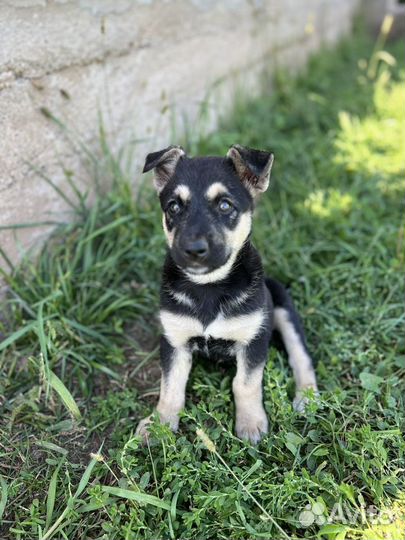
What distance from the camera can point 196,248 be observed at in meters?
2.61

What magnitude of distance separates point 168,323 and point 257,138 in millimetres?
3815

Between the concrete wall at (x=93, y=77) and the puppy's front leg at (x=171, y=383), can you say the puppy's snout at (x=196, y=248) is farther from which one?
the concrete wall at (x=93, y=77)

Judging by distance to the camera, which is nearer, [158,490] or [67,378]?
[158,490]

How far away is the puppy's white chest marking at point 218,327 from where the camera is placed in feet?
9.71

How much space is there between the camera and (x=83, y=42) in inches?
162

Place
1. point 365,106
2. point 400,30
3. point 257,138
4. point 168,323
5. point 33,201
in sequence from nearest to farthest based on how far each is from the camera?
1. point 168,323
2. point 33,201
3. point 257,138
4. point 365,106
5. point 400,30

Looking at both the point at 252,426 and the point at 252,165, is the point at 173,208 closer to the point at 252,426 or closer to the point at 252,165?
the point at 252,165

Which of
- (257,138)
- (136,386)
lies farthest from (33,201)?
(257,138)

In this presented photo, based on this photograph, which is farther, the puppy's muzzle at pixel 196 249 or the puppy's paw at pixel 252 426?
the puppy's paw at pixel 252 426

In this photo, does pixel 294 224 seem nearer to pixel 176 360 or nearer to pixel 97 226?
pixel 97 226

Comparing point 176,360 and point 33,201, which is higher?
point 33,201

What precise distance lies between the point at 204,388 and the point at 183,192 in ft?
4.16

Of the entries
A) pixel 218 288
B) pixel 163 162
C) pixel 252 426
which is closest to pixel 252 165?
pixel 163 162

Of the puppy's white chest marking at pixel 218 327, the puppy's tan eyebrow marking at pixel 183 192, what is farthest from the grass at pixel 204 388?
the puppy's tan eyebrow marking at pixel 183 192
